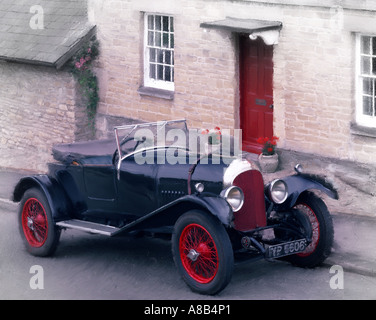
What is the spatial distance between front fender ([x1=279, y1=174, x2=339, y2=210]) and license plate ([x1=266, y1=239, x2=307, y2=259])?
518 millimetres

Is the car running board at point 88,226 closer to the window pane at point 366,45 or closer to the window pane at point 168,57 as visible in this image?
the window pane at point 366,45

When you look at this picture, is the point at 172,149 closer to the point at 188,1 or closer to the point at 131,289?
the point at 131,289

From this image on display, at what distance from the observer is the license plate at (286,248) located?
996cm

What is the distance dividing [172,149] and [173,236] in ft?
4.42

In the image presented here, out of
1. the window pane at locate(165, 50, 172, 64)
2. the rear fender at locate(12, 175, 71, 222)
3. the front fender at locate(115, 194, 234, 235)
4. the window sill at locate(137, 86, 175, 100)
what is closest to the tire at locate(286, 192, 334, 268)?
the front fender at locate(115, 194, 234, 235)

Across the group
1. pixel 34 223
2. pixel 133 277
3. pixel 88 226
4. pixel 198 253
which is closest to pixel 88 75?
pixel 34 223

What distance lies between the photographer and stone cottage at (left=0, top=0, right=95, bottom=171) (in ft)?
55.9

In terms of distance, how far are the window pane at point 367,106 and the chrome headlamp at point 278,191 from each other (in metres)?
3.65

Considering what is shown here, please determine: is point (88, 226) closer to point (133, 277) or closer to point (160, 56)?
point (133, 277)

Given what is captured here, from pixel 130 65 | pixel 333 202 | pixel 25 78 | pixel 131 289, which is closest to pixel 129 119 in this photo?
pixel 130 65

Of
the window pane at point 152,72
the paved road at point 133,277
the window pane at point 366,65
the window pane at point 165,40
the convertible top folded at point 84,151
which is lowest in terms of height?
the paved road at point 133,277

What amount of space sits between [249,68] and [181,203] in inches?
232

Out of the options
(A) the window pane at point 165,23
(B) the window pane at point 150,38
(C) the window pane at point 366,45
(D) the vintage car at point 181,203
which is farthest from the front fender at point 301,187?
(B) the window pane at point 150,38

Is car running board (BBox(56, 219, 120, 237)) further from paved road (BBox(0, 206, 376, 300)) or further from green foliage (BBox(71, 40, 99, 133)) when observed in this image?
green foliage (BBox(71, 40, 99, 133))
